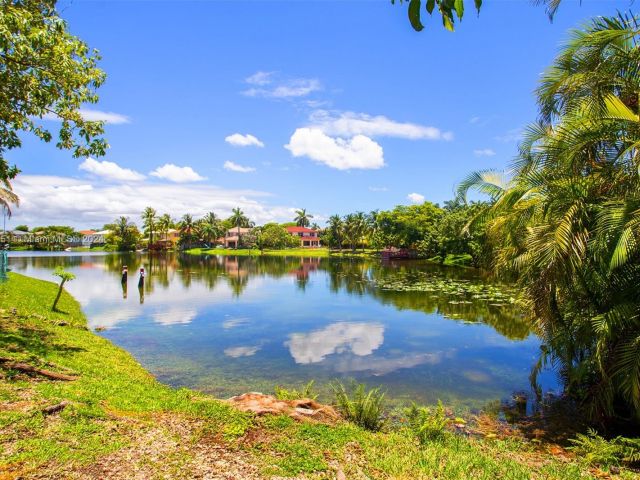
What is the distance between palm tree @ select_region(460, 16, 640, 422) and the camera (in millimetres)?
7055

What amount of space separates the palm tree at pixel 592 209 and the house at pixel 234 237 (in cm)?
10945

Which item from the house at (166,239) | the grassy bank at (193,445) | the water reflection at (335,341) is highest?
the house at (166,239)

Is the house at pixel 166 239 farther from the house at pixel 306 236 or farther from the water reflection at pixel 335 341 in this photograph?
the water reflection at pixel 335 341

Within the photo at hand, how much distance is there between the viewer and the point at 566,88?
341 inches

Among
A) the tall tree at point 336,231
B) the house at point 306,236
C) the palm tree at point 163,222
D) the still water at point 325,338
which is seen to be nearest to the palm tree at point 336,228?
the tall tree at point 336,231

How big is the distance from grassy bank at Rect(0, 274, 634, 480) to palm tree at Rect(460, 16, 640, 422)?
7.66 ft

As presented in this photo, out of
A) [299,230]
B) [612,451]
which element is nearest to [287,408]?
[612,451]

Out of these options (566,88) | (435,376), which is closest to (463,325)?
(435,376)

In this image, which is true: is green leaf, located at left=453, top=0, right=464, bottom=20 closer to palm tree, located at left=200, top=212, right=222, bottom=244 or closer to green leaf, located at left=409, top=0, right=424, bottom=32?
green leaf, located at left=409, top=0, right=424, bottom=32

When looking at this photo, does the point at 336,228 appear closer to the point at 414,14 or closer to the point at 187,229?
the point at 187,229

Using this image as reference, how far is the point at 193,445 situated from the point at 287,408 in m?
2.15

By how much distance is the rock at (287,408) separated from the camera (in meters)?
7.12

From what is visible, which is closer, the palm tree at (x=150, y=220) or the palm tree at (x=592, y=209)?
the palm tree at (x=592, y=209)

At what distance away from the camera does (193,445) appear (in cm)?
568
